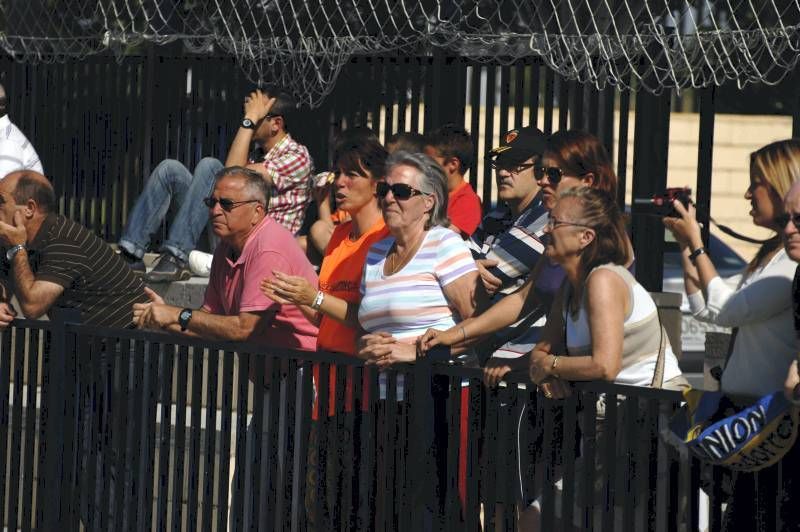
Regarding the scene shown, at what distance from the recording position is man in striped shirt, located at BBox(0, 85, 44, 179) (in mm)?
9984

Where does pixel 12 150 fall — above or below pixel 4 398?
above

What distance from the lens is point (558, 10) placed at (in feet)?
27.5

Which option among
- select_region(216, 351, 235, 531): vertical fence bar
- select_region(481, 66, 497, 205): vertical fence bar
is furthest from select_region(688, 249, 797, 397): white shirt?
select_region(481, 66, 497, 205): vertical fence bar

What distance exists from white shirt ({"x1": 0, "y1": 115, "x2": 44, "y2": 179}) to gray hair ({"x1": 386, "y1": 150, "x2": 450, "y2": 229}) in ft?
13.8

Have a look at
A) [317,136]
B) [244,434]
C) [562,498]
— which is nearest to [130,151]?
[317,136]

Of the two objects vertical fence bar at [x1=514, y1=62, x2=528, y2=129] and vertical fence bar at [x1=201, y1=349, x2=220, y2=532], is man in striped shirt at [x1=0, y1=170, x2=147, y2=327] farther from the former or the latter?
vertical fence bar at [x1=514, y1=62, x2=528, y2=129]

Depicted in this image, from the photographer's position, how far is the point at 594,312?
211 inches

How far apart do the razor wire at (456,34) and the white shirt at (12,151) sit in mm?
798

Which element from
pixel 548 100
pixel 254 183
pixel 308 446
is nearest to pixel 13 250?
pixel 254 183

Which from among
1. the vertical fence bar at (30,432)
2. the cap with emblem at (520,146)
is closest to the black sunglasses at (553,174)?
the cap with emblem at (520,146)

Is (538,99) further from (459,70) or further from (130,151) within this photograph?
(130,151)

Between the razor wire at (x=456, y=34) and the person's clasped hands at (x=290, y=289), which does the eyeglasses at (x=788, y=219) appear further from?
the razor wire at (x=456, y=34)

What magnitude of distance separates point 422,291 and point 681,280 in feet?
23.4

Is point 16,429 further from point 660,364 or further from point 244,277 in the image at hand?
point 660,364
